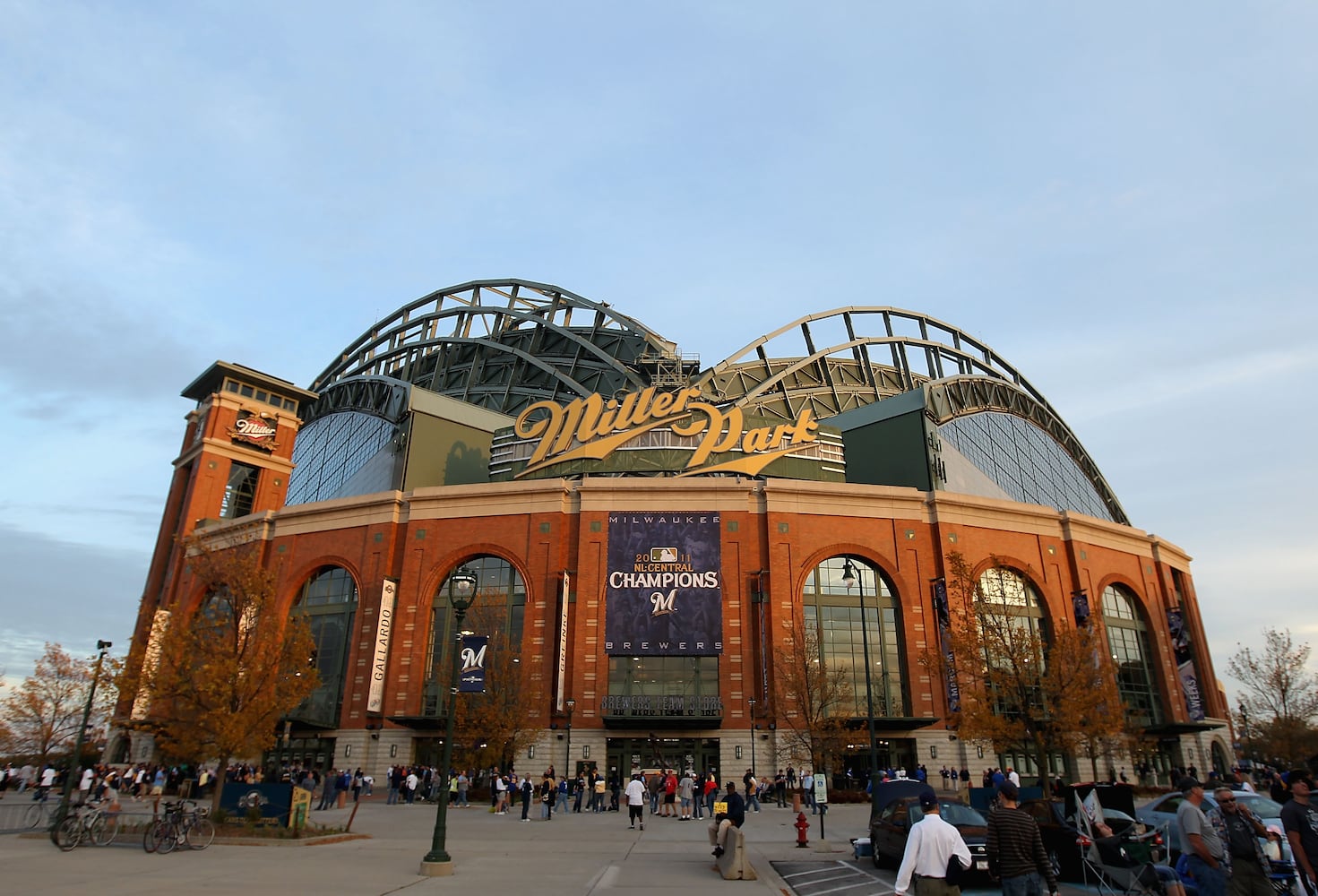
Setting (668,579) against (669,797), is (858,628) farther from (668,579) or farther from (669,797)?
(669,797)

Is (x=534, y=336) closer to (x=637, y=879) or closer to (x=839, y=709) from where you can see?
(x=839, y=709)

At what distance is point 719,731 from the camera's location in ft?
150

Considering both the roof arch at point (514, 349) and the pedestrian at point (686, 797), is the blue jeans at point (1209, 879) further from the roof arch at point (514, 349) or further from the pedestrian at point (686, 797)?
the roof arch at point (514, 349)

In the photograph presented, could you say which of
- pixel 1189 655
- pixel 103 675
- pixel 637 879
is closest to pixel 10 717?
pixel 103 675

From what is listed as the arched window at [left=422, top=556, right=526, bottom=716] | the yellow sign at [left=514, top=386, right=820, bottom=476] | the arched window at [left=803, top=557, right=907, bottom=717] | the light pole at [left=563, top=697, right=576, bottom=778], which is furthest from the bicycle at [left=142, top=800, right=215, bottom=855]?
the yellow sign at [left=514, top=386, right=820, bottom=476]

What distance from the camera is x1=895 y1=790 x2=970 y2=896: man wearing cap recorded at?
8.80 metres

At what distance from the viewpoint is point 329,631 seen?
5266 centimetres

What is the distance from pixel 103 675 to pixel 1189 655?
62525 mm

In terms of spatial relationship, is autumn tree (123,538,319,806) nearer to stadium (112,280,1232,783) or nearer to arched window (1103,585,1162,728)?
stadium (112,280,1232,783)

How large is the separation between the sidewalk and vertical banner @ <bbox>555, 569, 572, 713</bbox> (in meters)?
16.4

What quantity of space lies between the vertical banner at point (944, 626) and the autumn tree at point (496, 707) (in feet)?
72.1

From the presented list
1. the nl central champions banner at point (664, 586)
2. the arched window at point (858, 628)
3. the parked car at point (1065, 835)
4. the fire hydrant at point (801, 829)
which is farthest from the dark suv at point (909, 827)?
the arched window at point (858, 628)

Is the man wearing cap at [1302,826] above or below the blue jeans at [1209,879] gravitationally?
above

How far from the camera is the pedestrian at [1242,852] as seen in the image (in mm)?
9812
